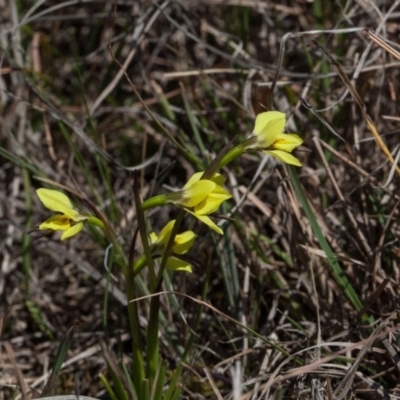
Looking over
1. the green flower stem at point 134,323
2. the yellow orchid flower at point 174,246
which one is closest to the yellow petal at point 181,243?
the yellow orchid flower at point 174,246

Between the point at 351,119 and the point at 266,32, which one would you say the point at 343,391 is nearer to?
the point at 351,119

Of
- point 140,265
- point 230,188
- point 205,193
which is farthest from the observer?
point 230,188

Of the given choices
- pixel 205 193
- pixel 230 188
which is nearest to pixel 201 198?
pixel 205 193

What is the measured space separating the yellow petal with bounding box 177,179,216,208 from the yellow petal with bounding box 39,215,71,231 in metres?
0.21

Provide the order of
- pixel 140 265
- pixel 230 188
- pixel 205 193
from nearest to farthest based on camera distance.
Answer: 1. pixel 205 193
2. pixel 140 265
3. pixel 230 188

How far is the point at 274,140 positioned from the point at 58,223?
410 millimetres

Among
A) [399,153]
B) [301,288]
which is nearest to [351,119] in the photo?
[399,153]

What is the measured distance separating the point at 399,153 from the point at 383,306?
36 centimetres

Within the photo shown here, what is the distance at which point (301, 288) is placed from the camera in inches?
74.0

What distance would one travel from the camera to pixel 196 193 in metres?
1.26

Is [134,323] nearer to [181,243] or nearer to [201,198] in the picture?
[181,243]

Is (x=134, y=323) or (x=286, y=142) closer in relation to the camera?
(x=286, y=142)

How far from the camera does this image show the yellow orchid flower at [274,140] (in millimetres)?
1301

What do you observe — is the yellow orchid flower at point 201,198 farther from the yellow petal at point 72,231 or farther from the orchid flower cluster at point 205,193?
the yellow petal at point 72,231
